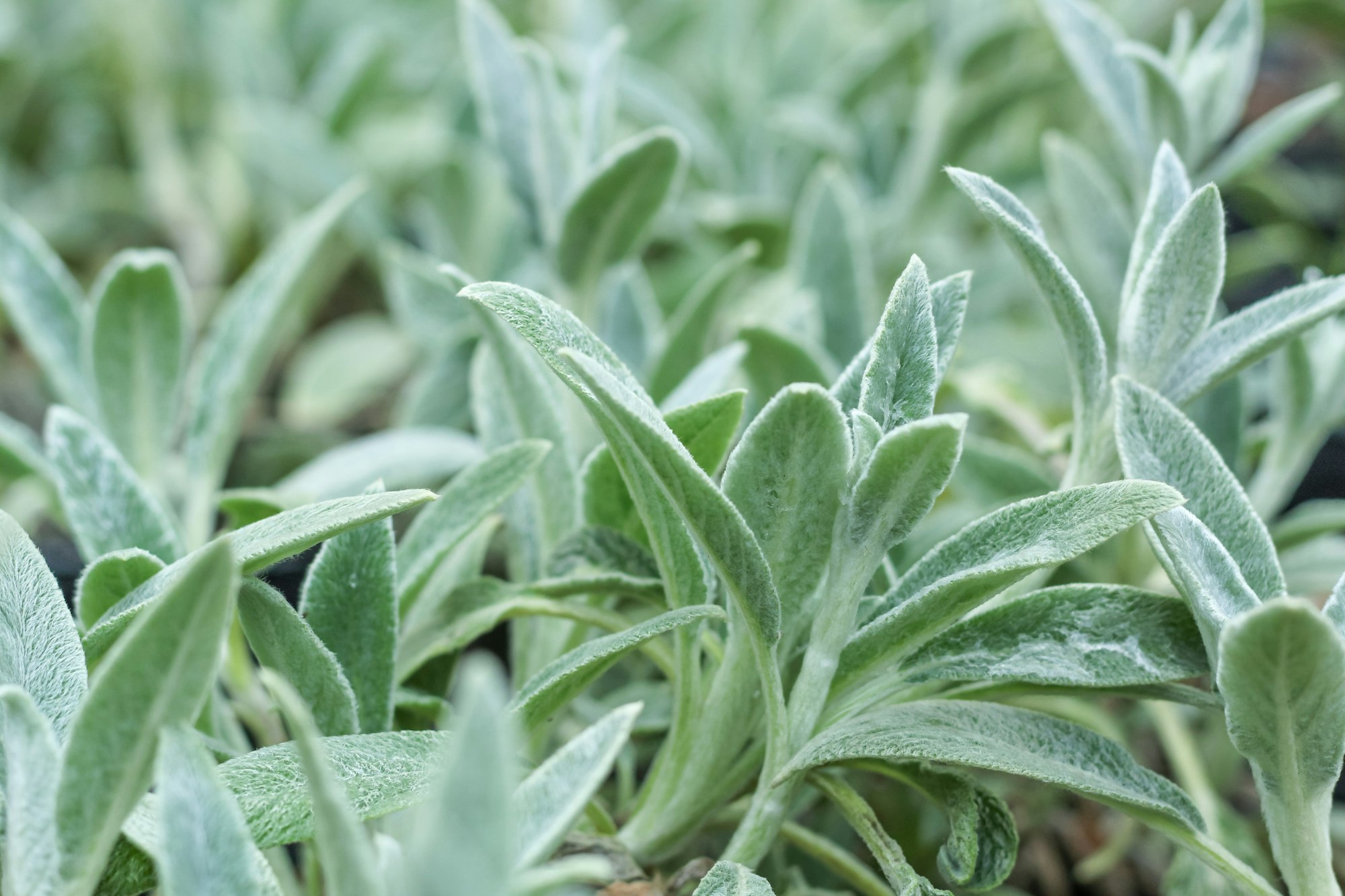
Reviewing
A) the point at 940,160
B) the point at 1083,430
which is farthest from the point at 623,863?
the point at 940,160

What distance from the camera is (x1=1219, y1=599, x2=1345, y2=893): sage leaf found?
453 millimetres

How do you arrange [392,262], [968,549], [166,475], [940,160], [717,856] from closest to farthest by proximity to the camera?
[968,549], [717,856], [166,475], [392,262], [940,160]

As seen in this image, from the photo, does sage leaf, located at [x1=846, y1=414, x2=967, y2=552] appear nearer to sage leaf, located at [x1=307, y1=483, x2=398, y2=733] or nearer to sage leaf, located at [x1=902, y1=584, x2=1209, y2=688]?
sage leaf, located at [x1=902, y1=584, x2=1209, y2=688]

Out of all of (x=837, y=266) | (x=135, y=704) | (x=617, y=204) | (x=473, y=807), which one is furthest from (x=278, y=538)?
(x=837, y=266)

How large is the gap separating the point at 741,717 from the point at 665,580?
0.28 ft

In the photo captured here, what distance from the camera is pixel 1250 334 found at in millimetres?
633

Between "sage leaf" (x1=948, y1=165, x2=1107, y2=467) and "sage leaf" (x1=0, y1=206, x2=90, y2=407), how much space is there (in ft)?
2.26

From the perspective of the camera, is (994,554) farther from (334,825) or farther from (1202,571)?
(334,825)

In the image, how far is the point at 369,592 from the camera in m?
0.62

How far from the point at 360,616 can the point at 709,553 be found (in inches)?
8.6

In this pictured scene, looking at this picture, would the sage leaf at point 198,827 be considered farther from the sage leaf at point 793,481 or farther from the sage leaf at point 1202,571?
the sage leaf at point 1202,571

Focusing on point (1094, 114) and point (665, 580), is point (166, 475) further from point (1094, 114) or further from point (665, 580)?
point (1094, 114)

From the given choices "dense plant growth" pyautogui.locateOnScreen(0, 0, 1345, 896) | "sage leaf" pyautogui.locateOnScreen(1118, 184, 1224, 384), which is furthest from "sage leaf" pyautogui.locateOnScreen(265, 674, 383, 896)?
"sage leaf" pyautogui.locateOnScreen(1118, 184, 1224, 384)

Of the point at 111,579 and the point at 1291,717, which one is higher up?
the point at 111,579
